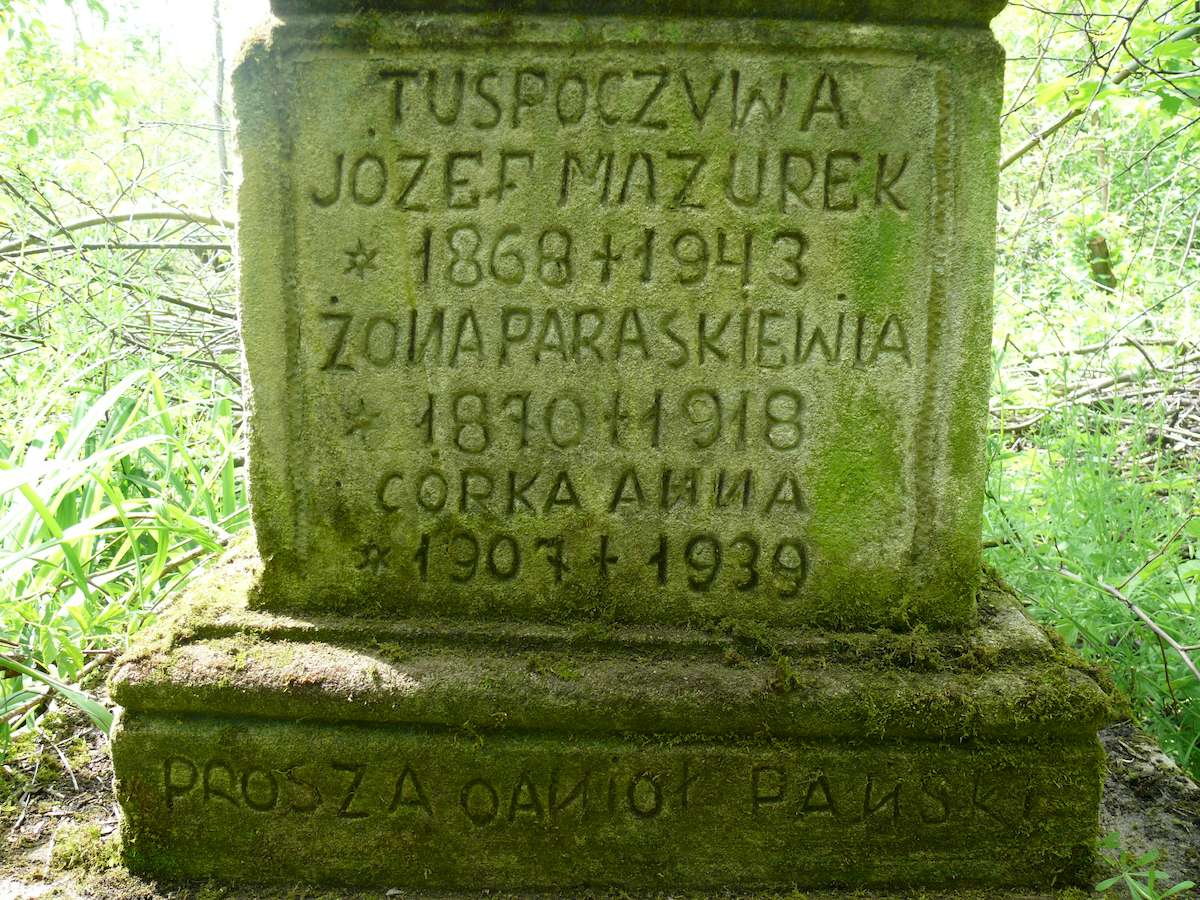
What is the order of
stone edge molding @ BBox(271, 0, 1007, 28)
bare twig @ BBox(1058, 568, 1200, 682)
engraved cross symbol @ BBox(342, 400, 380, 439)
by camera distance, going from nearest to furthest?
stone edge molding @ BBox(271, 0, 1007, 28), engraved cross symbol @ BBox(342, 400, 380, 439), bare twig @ BBox(1058, 568, 1200, 682)

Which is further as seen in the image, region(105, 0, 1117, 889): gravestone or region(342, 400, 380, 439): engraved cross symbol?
region(342, 400, 380, 439): engraved cross symbol

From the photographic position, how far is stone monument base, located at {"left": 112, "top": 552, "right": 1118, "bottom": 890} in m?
1.65

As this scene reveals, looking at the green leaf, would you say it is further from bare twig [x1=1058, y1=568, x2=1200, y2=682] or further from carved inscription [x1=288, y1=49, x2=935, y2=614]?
bare twig [x1=1058, y1=568, x2=1200, y2=682]

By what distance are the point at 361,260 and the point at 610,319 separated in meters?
0.49

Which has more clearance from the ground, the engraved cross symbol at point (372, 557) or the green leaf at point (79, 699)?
the engraved cross symbol at point (372, 557)

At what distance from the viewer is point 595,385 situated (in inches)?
69.7

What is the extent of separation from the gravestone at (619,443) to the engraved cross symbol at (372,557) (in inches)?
2.4

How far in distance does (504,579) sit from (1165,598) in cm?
185

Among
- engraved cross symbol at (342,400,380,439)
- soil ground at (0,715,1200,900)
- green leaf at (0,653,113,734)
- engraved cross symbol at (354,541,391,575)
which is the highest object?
engraved cross symbol at (342,400,380,439)

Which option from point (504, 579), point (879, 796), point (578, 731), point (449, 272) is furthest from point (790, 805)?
point (449, 272)

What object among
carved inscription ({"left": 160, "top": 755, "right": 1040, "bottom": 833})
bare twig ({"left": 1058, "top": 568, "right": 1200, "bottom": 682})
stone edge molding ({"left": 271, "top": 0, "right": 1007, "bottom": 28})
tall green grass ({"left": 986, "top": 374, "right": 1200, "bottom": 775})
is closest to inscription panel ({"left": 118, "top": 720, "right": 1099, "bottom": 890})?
carved inscription ({"left": 160, "top": 755, "right": 1040, "bottom": 833})

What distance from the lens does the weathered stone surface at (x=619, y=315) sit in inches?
65.4

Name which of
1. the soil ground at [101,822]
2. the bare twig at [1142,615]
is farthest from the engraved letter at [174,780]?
the bare twig at [1142,615]

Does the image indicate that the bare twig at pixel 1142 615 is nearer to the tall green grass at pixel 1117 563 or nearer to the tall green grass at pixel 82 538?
the tall green grass at pixel 1117 563
